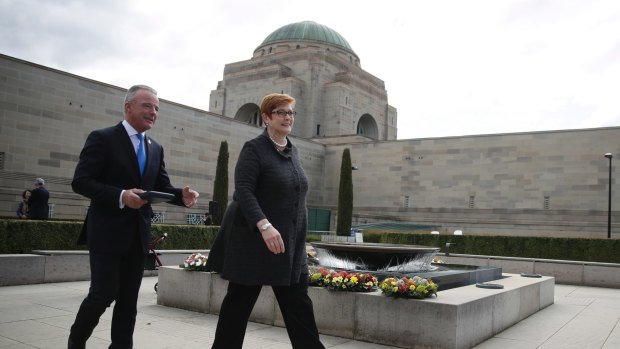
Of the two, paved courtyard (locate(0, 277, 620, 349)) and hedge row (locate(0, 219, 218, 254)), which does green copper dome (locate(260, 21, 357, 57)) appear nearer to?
hedge row (locate(0, 219, 218, 254))

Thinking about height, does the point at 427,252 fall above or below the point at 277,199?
below

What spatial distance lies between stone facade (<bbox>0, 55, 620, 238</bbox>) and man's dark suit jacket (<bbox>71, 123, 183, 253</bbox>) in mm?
18828

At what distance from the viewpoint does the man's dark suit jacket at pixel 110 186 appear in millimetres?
3871

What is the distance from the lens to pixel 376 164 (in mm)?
36000

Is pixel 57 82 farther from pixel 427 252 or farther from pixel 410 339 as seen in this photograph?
pixel 410 339

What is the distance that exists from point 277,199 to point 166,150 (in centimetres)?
2391

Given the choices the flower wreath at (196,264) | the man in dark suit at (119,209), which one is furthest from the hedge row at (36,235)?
the man in dark suit at (119,209)

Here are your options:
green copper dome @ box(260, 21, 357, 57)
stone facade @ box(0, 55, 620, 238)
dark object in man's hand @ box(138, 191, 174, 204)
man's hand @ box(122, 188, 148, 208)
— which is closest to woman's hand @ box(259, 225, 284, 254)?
dark object in man's hand @ box(138, 191, 174, 204)

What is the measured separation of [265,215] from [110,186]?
3.89ft

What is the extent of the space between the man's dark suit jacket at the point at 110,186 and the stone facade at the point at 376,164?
18.8m

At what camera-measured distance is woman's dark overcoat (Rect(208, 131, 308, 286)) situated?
145 inches

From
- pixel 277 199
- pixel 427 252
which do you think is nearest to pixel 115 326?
pixel 277 199

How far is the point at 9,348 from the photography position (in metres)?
5.04

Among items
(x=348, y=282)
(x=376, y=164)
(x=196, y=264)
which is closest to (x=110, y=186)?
(x=348, y=282)
